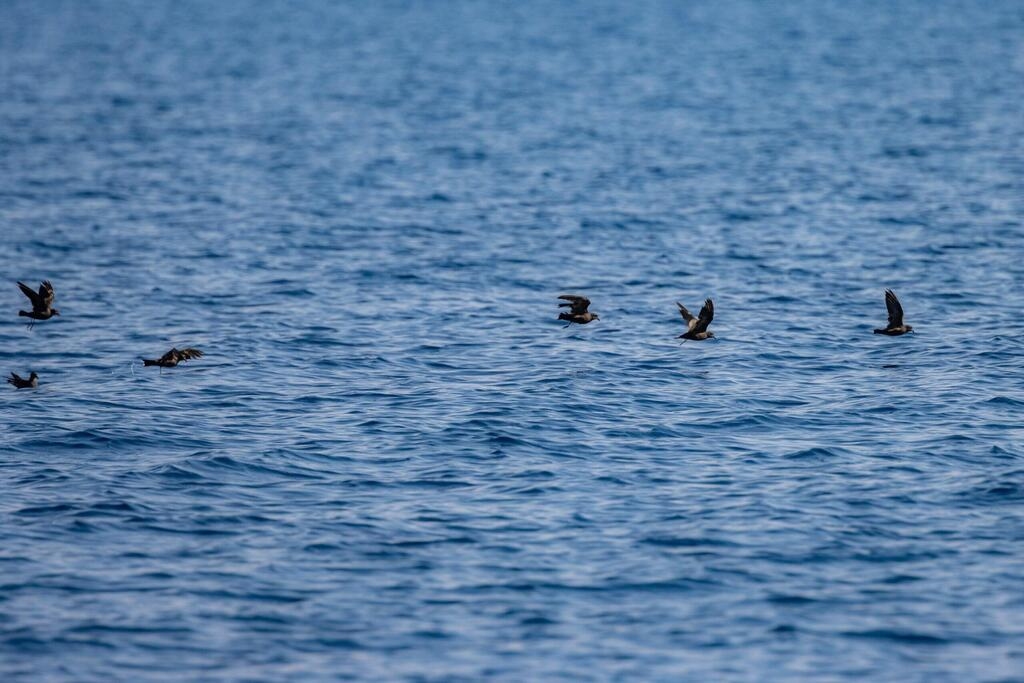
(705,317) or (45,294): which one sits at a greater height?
(45,294)

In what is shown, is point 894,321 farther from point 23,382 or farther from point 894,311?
point 23,382

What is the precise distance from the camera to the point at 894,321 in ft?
99.2

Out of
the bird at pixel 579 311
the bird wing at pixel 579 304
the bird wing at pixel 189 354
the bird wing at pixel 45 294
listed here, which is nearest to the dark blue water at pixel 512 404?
the bird wing at pixel 189 354

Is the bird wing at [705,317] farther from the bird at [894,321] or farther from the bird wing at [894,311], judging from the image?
the bird wing at [894,311]

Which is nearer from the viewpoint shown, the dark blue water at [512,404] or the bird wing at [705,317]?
the dark blue water at [512,404]

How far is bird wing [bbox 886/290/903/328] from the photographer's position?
29781mm

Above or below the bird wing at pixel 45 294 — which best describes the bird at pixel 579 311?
below

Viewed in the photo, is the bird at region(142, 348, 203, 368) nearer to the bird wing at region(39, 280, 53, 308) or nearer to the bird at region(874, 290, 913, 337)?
the bird wing at region(39, 280, 53, 308)

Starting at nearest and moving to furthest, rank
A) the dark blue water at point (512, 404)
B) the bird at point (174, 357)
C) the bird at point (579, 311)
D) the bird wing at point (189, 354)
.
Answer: the dark blue water at point (512, 404)
the bird at point (174, 357)
the bird wing at point (189, 354)
the bird at point (579, 311)

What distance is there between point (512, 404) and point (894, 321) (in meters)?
8.62

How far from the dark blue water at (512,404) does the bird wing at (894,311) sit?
66cm

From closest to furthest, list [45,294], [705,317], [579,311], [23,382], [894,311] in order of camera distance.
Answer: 1. [23,382]
2. [705,317]
3. [45,294]
4. [579,311]
5. [894,311]

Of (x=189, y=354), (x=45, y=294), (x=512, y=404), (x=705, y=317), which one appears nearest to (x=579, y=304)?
(x=705, y=317)

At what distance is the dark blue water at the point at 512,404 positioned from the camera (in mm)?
18109
